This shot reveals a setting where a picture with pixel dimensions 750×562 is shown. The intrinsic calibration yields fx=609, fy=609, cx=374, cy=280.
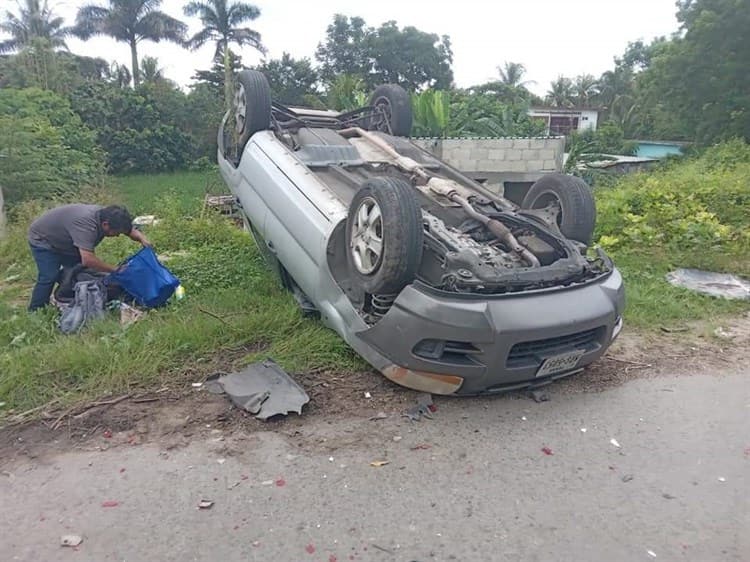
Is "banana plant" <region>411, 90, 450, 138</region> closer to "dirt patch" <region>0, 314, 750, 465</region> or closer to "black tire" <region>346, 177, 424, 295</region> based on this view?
"dirt patch" <region>0, 314, 750, 465</region>

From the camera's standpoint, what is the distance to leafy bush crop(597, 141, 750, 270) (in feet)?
23.6

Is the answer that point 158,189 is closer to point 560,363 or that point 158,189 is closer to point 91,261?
point 91,261

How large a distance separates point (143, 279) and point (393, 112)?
318 centimetres

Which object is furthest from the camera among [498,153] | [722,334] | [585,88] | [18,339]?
[585,88]

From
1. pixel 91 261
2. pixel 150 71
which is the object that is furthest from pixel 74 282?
pixel 150 71

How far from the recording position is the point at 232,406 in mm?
3537

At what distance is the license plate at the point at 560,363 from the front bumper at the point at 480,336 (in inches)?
0.4

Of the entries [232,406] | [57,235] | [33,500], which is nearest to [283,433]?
[232,406]

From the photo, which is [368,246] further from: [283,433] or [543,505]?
[543,505]

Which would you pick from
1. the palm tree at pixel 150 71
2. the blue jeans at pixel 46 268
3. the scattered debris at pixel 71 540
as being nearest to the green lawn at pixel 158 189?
the blue jeans at pixel 46 268

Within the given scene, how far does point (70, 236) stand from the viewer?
15.3ft

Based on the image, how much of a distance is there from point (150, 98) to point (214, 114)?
260 centimetres

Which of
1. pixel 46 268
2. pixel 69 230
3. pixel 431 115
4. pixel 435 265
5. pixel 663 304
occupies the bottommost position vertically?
pixel 663 304

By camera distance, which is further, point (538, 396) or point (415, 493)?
point (538, 396)
